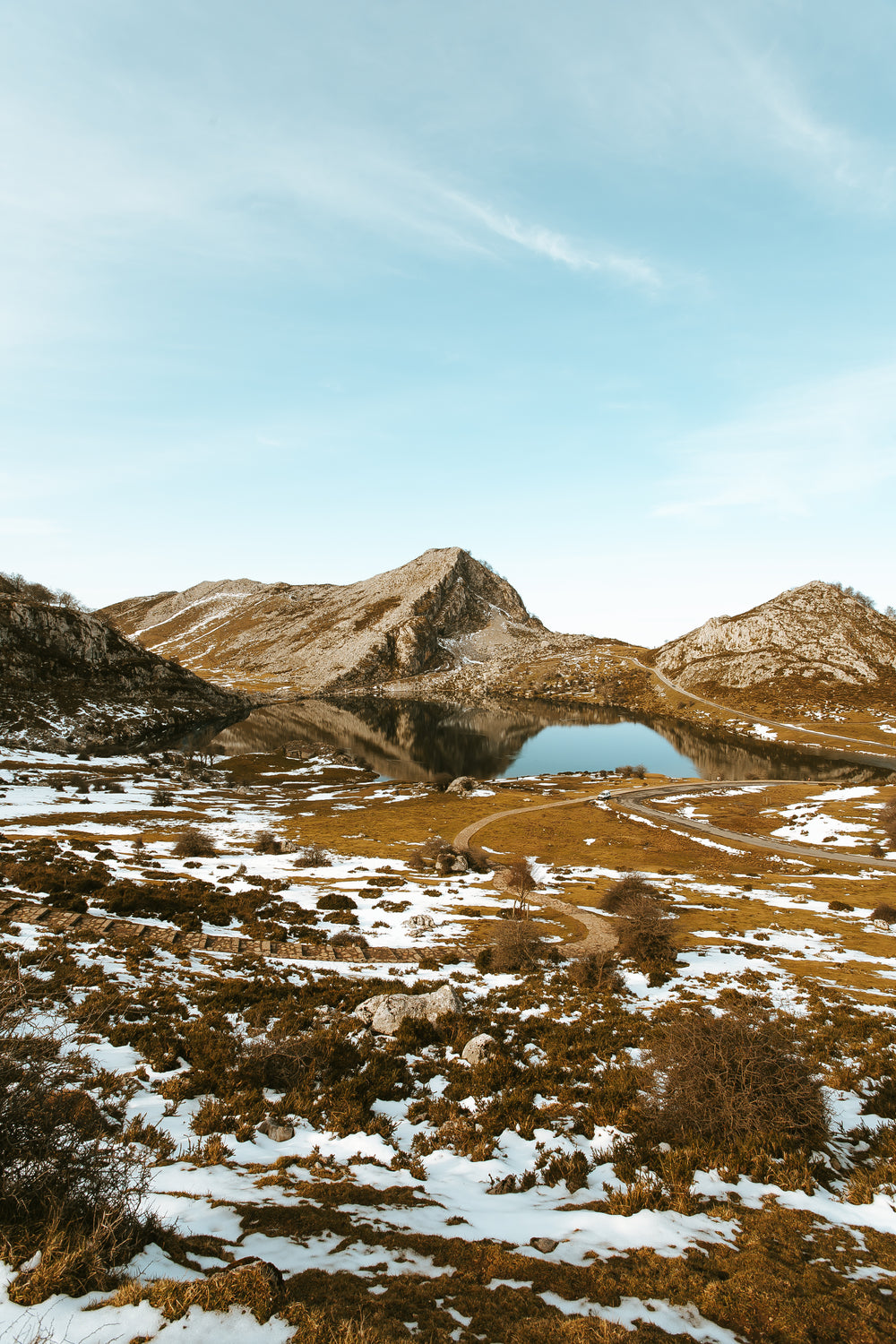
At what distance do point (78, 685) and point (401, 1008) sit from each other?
Result: 14348cm

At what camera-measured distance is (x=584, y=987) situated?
1029 inches

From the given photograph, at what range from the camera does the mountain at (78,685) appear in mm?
Result: 115562

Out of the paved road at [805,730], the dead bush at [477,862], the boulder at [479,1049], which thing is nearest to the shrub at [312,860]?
the dead bush at [477,862]

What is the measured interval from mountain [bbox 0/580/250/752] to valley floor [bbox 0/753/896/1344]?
295 feet

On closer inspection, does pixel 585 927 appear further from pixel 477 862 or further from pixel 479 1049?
pixel 479 1049

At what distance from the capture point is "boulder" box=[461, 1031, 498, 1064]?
18328 millimetres

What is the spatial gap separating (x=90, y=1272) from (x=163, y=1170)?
18.8 ft

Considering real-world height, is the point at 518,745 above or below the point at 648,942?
below

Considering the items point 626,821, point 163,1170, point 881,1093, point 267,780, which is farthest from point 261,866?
point 267,780

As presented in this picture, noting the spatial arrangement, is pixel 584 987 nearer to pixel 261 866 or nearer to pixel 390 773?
pixel 261 866

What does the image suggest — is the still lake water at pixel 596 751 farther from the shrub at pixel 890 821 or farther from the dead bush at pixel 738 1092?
the dead bush at pixel 738 1092

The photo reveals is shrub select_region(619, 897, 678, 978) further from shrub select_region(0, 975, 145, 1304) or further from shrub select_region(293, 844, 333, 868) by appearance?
shrub select_region(0, 975, 145, 1304)

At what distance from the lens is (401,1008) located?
68.3 ft

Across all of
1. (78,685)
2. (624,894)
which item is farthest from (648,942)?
(78,685)
